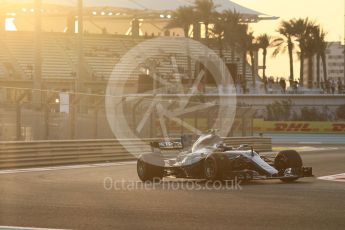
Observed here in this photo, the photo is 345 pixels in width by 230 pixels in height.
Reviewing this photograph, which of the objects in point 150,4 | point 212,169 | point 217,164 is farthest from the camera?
point 150,4

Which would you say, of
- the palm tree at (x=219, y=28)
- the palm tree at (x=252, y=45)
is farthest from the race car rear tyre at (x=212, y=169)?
the palm tree at (x=252, y=45)

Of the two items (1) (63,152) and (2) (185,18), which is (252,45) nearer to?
(2) (185,18)

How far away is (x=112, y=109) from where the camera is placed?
25125mm

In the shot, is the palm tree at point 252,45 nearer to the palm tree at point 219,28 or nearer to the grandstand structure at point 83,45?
the grandstand structure at point 83,45

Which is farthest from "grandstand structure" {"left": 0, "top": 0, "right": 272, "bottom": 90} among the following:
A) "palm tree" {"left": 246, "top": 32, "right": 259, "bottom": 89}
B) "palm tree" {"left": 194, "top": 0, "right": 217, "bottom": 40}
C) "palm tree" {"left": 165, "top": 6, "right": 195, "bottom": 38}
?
"palm tree" {"left": 194, "top": 0, "right": 217, "bottom": 40}

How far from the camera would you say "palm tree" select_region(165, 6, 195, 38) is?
70562mm

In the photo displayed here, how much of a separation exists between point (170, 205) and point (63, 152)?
478 inches

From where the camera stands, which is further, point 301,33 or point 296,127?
point 301,33

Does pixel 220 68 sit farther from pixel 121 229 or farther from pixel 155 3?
pixel 121 229

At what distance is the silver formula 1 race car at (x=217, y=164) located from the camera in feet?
48.8

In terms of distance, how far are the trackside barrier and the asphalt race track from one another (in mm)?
4544

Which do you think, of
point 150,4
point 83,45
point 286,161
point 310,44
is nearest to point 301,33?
point 310,44

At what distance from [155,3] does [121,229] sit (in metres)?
69.1

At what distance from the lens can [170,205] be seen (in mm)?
11602
